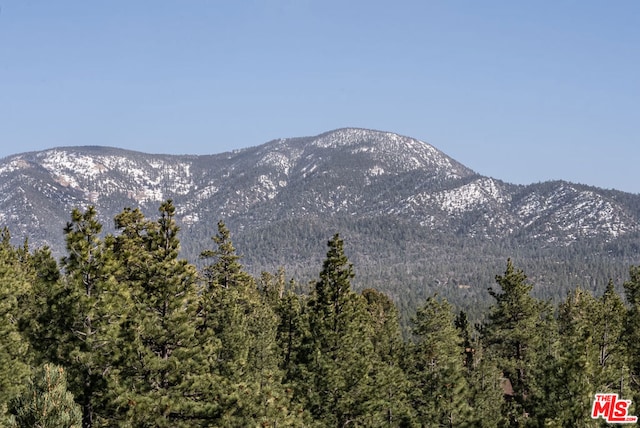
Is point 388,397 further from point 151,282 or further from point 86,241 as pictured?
point 86,241

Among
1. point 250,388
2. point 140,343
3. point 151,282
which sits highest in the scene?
point 151,282

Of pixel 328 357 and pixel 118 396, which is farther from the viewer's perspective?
pixel 328 357

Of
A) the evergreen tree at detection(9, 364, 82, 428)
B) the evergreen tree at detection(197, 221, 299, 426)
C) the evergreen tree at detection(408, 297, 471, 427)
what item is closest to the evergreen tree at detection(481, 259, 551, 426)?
the evergreen tree at detection(408, 297, 471, 427)

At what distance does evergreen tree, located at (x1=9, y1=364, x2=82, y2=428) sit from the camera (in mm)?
16953

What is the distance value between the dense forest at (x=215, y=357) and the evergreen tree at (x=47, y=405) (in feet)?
0.11

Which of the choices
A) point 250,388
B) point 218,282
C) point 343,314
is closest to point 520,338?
point 343,314

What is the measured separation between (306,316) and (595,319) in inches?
936

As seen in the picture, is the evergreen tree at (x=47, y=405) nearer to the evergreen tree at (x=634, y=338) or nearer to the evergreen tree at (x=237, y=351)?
the evergreen tree at (x=237, y=351)

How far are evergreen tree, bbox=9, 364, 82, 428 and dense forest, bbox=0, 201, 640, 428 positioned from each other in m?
0.03

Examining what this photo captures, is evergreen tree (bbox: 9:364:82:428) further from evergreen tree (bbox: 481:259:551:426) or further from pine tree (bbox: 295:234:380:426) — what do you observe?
evergreen tree (bbox: 481:259:551:426)

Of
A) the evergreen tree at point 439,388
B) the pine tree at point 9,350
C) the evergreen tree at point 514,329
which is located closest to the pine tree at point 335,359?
the evergreen tree at point 439,388

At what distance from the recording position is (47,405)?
16953mm

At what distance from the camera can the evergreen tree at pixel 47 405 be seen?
667 inches

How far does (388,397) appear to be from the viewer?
1959 inches
